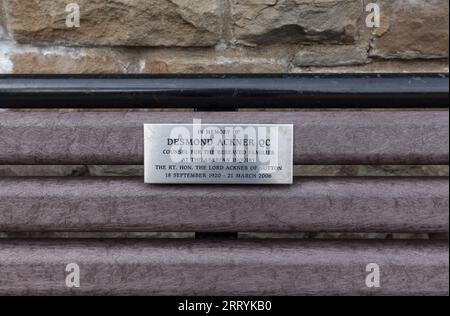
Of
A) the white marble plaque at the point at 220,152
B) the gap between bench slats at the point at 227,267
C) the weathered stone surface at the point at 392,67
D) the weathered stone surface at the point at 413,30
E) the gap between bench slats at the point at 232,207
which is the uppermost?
the weathered stone surface at the point at 413,30

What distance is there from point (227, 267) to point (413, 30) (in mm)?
735

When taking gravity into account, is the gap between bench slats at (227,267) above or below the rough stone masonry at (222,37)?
below

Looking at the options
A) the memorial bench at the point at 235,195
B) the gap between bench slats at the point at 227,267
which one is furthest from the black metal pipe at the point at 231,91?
the gap between bench slats at the point at 227,267

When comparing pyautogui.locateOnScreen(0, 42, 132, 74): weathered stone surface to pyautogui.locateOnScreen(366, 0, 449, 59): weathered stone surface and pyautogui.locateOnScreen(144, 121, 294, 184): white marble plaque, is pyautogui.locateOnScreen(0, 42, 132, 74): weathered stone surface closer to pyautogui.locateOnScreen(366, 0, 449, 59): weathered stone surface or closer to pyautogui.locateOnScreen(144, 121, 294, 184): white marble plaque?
pyautogui.locateOnScreen(144, 121, 294, 184): white marble plaque

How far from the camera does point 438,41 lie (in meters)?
1.53

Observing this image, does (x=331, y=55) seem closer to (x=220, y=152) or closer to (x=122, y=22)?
(x=220, y=152)

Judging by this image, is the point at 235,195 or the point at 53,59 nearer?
the point at 235,195

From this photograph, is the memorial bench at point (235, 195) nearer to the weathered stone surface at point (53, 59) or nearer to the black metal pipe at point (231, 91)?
the black metal pipe at point (231, 91)

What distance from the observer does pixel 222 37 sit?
1.55m

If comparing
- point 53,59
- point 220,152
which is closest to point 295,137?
point 220,152

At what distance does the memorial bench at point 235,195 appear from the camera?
141 centimetres

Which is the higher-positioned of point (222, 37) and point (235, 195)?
point (222, 37)

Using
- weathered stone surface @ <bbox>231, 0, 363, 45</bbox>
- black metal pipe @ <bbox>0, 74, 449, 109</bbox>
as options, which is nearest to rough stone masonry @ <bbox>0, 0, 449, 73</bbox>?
weathered stone surface @ <bbox>231, 0, 363, 45</bbox>

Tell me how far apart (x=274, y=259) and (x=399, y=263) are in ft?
0.94
